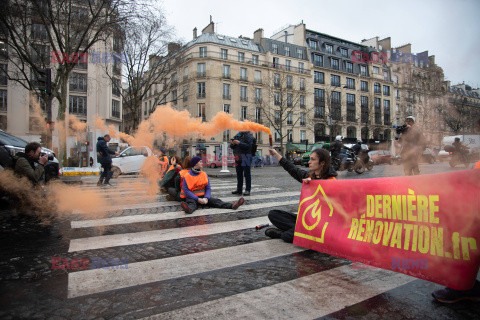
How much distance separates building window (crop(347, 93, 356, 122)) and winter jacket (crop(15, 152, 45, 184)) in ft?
165

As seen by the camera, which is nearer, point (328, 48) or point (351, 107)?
point (351, 107)

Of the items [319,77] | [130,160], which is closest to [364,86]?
[319,77]

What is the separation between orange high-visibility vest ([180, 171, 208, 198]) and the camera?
569 centimetres

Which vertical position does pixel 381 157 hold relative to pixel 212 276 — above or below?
above

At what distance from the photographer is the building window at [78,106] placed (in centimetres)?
3247

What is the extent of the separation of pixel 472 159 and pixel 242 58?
120 feet

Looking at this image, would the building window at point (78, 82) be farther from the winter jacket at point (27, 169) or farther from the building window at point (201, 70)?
the winter jacket at point (27, 169)

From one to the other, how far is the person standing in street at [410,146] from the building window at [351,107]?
4492 cm

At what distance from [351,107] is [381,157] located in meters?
35.5

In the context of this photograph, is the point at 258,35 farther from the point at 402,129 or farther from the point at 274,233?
the point at 274,233

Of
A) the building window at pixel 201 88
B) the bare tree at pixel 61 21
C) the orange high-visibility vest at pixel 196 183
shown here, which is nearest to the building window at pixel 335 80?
the building window at pixel 201 88

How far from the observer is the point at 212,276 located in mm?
2641

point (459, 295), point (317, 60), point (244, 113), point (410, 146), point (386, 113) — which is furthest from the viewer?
point (317, 60)

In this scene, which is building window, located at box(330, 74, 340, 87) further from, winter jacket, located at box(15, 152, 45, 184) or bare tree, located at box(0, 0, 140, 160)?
winter jacket, located at box(15, 152, 45, 184)
